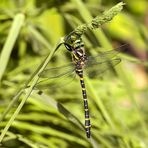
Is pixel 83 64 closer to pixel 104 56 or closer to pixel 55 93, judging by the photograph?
pixel 104 56

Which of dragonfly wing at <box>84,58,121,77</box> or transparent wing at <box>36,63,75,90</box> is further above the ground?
dragonfly wing at <box>84,58,121,77</box>

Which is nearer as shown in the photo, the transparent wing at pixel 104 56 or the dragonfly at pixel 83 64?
the dragonfly at pixel 83 64

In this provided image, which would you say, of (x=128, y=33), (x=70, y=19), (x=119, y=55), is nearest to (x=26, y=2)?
(x=70, y=19)

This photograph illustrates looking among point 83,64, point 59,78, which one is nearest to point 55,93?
point 59,78

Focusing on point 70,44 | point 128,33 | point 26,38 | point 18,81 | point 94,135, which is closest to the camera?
point 70,44

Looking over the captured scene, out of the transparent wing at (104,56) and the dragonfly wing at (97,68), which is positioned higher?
the transparent wing at (104,56)

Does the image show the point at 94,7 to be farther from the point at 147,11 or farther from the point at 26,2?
the point at 147,11

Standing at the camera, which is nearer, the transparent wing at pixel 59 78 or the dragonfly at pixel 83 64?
the dragonfly at pixel 83 64

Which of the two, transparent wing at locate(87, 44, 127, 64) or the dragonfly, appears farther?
transparent wing at locate(87, 44, 127, 64)
